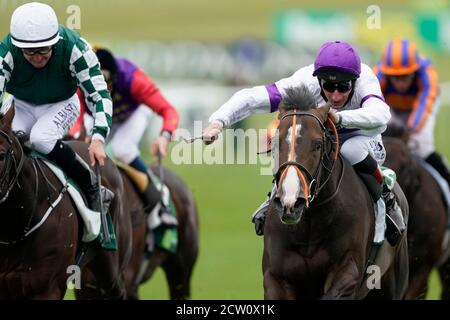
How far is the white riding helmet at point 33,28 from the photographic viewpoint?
6.68 meters

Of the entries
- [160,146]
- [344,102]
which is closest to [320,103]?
[344,102]

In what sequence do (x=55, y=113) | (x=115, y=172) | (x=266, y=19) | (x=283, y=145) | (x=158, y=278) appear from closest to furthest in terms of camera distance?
(x=283, y=145), (x=55, y=113), (x=115, y=172), (x=158, y=278), (x=266, y=19)

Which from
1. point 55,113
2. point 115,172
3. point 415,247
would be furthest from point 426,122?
point 55,113

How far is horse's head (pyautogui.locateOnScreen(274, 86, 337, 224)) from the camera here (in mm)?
5602

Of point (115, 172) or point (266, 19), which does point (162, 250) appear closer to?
point (115, 172)

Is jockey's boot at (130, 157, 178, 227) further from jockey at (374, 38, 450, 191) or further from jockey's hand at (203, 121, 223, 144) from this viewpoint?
jockey's hand at (203, 121, 223, 144)

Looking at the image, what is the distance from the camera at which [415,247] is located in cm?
928

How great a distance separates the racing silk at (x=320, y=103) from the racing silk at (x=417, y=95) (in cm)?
334

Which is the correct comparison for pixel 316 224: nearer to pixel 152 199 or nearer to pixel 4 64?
pixel 4 64

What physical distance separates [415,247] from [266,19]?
33.5m

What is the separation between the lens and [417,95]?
34.0 ft

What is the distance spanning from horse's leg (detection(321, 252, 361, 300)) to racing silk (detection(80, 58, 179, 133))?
3.34 m

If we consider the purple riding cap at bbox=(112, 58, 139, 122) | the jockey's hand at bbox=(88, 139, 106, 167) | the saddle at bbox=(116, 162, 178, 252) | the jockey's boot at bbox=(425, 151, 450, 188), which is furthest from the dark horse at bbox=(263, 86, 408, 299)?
the jockey's boot at bbox=(425, 151, 450, 188)

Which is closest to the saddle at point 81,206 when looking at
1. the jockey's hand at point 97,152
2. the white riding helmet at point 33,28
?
the jockey's hand at point 97,152
